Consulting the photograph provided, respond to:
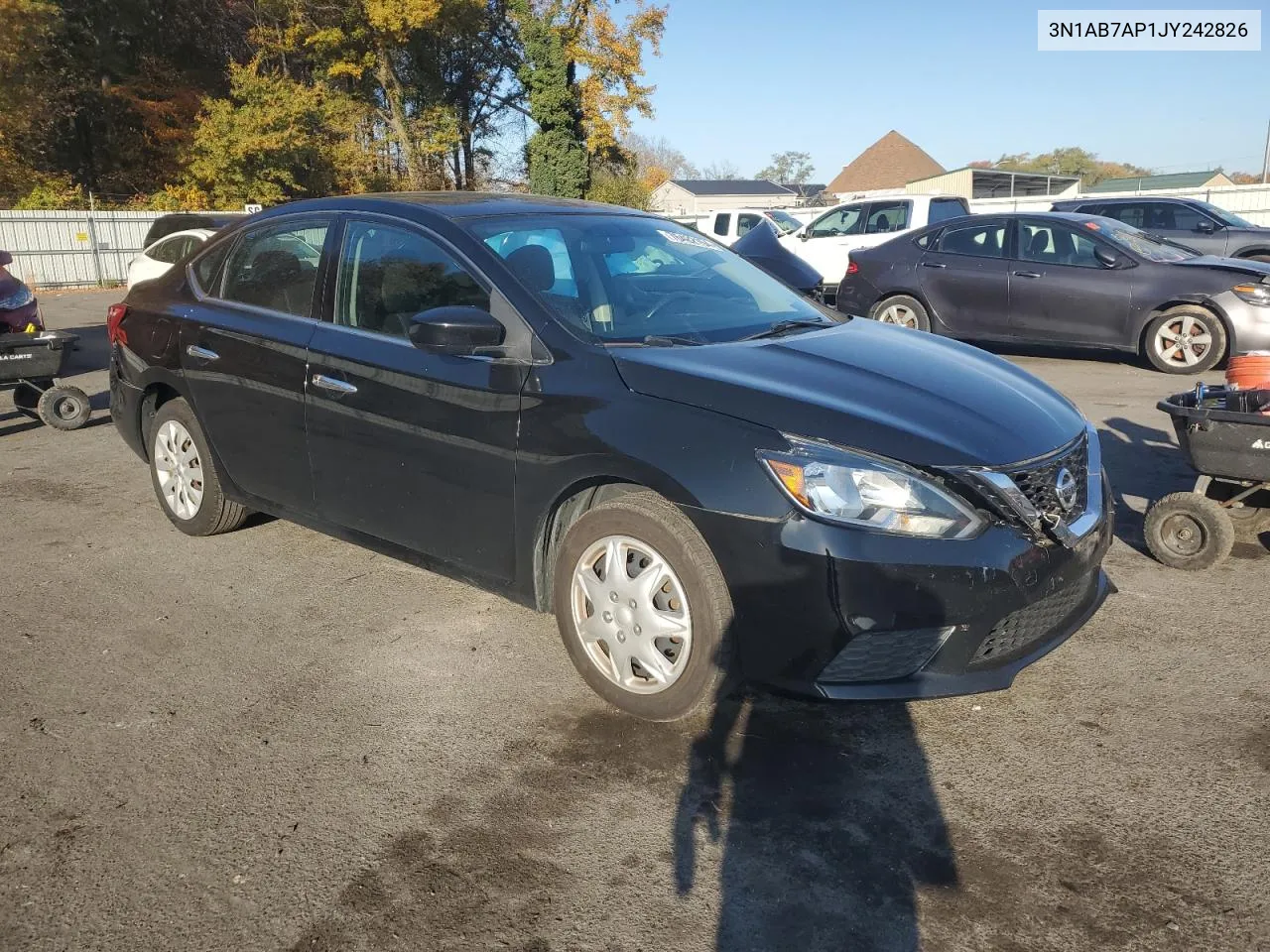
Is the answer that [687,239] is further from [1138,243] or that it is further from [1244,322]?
[1138,243]

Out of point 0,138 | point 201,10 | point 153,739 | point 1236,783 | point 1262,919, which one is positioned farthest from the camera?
point 201,10

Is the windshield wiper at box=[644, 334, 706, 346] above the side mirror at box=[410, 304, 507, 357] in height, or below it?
below

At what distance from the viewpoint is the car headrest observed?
3.81 metres

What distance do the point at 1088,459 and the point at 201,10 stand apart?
40515 millimetres

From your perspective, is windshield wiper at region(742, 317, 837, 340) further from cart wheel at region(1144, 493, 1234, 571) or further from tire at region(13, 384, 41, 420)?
tire at region(13, 384, 41, 420)

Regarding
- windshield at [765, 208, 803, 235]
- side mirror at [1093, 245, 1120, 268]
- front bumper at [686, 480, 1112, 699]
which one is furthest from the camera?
windshield at [765, 208, 803, 235]

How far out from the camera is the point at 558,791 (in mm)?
3039

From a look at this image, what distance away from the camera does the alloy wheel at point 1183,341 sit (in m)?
9.89

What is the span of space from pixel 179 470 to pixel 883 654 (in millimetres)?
3799

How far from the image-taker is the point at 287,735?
339 centimetres

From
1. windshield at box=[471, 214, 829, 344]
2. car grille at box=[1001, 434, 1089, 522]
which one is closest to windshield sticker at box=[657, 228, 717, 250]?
windshield at box=[471, 214, 829, 344]

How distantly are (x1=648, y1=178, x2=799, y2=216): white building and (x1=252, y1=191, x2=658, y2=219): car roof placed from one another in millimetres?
71846

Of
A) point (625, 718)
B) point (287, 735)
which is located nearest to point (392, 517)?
point (287, 735)

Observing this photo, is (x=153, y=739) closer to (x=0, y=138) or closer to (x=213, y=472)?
(x=213, y=472)
